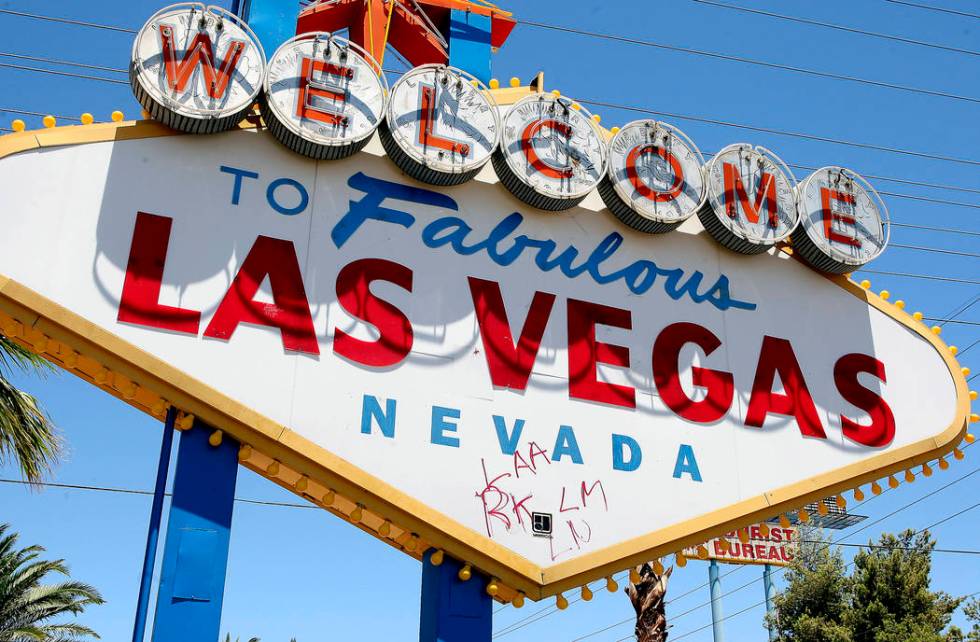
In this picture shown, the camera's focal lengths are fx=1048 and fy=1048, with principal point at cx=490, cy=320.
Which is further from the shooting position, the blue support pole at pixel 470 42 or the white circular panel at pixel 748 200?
the blue support pole at pixel 470 42

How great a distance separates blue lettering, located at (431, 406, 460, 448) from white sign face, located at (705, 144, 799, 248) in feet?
14.9

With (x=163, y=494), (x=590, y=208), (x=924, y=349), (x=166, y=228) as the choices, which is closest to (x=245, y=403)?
(x=163, y=494)

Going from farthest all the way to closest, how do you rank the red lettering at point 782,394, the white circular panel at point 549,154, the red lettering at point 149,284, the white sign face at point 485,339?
the red lettering at point 782,394 → the white circular panel at point 549,154 → the white sign face at point 485,339 → the red lettering at point 149,284

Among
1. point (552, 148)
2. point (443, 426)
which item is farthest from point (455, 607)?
point (552, 148)

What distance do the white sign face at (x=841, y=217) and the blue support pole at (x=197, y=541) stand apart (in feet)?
26.1

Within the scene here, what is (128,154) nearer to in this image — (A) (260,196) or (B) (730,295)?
(A) (260,196)

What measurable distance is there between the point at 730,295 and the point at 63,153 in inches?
306

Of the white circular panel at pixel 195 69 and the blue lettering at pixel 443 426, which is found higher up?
the white circular panel at pixel 195 69

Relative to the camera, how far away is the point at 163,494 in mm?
9750

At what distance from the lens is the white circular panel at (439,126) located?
38.2 ft

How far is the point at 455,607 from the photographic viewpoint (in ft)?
33.8

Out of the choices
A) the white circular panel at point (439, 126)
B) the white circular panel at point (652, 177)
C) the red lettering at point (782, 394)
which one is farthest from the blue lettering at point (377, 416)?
the red lettering at point (782, 394)

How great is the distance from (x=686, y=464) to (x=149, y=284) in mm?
5969

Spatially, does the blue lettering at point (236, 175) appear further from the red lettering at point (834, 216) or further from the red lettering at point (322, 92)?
the red lettering at point (834, 216)
